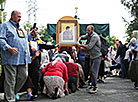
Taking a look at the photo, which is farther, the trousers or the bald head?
the bald head

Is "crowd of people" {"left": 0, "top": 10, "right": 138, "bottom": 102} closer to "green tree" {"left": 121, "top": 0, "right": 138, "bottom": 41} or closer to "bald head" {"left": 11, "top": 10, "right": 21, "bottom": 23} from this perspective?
"bald head" {"left": 11, "top": 10, "right": 21, "bottom": 23}

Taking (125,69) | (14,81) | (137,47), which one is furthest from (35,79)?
(125,69)

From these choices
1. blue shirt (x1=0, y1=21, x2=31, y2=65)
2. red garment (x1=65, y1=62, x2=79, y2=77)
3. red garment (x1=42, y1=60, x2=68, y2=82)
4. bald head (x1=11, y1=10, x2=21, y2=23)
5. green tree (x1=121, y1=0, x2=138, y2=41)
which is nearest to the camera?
blue shirt (x1=0, y1=21, x2=31, y2=65)

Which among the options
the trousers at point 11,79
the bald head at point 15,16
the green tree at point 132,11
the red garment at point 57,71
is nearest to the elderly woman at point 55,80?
→ the red garment at point 57,71

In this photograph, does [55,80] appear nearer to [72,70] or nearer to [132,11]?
[72,70]

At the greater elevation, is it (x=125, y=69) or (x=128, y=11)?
(x=128, y=11)

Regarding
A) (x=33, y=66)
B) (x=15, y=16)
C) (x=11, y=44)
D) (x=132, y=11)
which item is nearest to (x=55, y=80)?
(x=33, y=66)

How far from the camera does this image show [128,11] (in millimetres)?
37781

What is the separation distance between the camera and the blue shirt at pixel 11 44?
5751 mm

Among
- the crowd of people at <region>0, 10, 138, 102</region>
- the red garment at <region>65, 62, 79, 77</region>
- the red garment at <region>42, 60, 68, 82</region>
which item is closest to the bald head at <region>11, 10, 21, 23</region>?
the crowd of people at <region>0, 10, 138, 102</region>

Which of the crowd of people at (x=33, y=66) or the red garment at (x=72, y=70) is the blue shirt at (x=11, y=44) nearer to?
the crowd of people at (x=33, y=66)

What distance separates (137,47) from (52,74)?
10.8ft

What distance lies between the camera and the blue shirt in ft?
18.9

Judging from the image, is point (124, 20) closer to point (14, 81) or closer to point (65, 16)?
point (65, 16)
